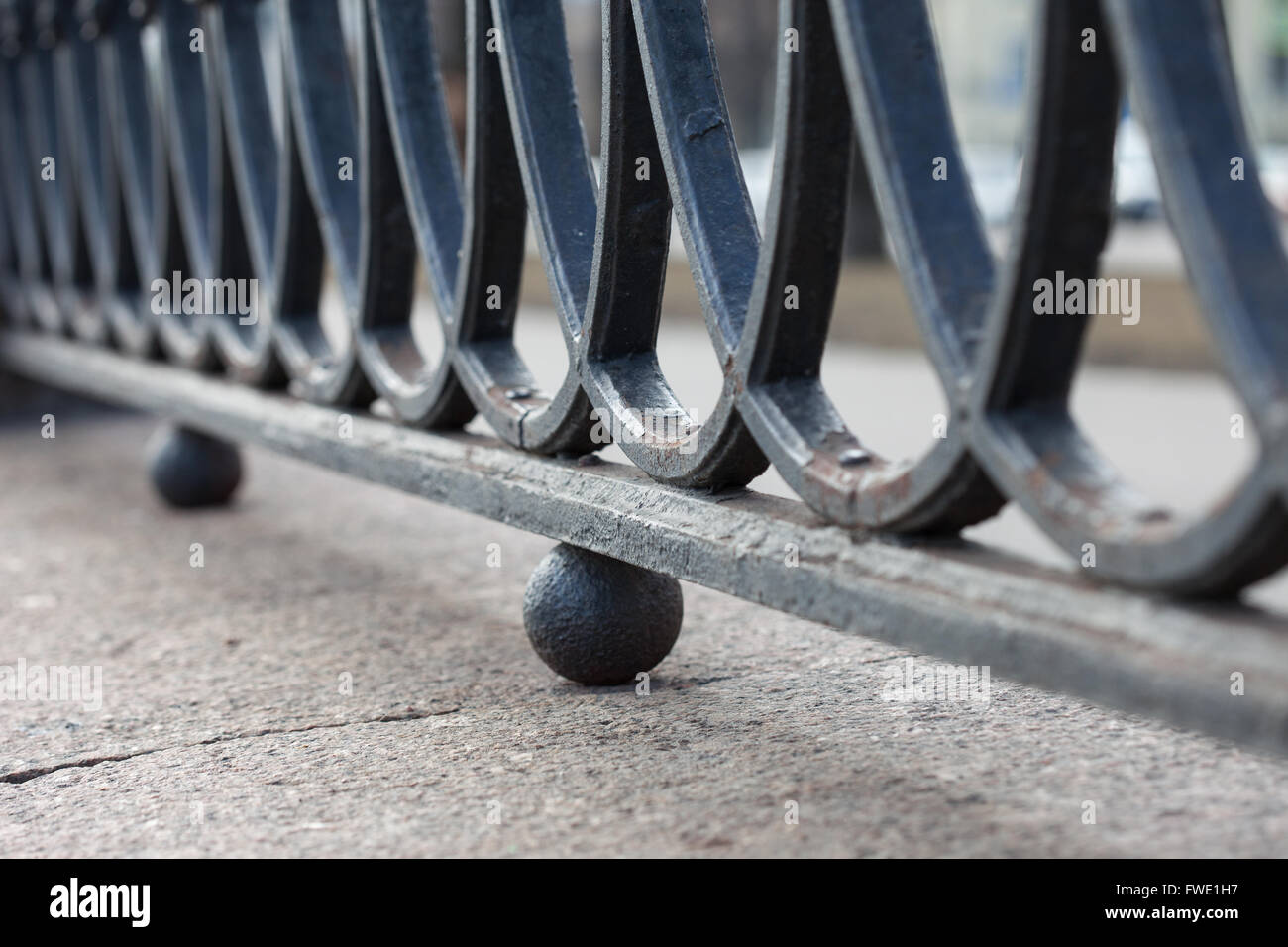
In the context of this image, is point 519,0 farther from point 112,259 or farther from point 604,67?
point 112,259

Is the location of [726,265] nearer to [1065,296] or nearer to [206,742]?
[1065,296]

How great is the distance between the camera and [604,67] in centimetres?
185

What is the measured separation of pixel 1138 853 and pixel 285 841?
33.9 inches

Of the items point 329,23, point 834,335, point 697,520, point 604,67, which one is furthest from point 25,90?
point 834,335

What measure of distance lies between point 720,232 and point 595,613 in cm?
57

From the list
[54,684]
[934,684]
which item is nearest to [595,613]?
[934,684]

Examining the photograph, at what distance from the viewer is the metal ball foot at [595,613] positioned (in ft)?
6.70

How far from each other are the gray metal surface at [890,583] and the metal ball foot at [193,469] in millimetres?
1222

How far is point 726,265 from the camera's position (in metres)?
1.73
